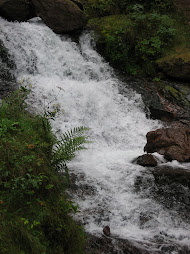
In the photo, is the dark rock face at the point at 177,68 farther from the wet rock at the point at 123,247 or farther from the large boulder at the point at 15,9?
the wet rock at the point at 123,247

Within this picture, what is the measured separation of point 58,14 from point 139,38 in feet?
12.5

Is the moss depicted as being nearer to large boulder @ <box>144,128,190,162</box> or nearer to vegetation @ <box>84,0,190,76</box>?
vegetation @ <box>84,0,190,76</box>

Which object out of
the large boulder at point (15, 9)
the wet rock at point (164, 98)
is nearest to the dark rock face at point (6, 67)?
the large boulder at point (15, 9)

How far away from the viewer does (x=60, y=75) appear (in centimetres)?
978

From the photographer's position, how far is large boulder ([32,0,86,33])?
36.5ft

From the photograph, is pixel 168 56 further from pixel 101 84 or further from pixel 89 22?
pixel 89 22

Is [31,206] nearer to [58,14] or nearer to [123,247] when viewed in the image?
[123,247]

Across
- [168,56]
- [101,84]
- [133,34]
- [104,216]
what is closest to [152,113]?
[101,84]

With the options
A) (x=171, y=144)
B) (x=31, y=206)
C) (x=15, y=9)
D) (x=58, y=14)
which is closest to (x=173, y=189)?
(x=171, y=144)

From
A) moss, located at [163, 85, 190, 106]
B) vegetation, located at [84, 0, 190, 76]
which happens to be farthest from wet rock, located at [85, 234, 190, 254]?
vegetation, located at [84, 0, 190, 76]

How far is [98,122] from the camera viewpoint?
8422 millimetres

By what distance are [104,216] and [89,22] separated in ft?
34.8

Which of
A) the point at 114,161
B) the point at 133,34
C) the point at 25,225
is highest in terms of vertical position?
the point at 133,34

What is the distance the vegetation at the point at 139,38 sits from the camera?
11117 millimetres
